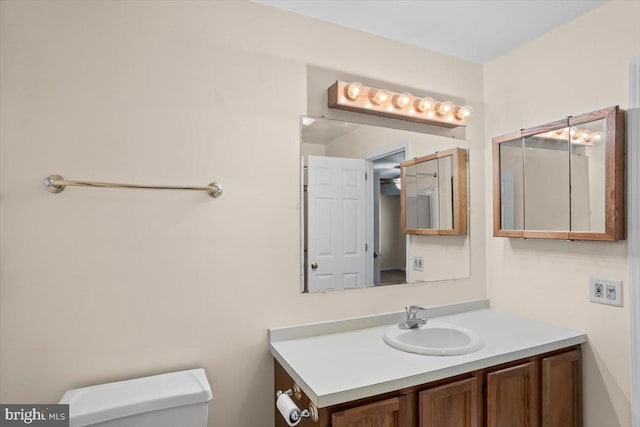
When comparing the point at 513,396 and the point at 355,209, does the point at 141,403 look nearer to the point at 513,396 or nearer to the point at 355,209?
the point at 355,209

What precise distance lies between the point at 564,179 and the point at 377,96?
1.01 metres

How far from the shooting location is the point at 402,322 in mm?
1914

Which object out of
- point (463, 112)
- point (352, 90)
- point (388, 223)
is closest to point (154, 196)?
point (352, 90)

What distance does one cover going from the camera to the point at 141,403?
1.22m

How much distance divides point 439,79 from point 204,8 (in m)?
1.34

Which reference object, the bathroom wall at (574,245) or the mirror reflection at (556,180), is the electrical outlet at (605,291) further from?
the mirror reflection at (556,180)

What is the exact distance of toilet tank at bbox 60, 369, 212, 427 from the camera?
3.87ft

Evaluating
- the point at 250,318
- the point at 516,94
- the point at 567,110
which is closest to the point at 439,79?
the point at 516,94

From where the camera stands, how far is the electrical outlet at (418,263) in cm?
202

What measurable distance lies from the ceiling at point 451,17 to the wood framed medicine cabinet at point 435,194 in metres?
0.63

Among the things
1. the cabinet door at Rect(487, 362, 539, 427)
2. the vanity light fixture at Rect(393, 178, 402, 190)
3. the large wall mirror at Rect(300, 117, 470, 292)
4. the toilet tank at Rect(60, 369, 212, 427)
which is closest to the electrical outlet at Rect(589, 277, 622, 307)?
the cabinet door at Rect(487, 362, 539, 427)

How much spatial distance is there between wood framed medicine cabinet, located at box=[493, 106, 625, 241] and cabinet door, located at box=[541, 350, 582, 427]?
23.0 inches

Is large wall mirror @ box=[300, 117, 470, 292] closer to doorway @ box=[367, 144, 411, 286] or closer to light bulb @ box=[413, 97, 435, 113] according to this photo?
doorway @ box=[367, 144, 411, 286]

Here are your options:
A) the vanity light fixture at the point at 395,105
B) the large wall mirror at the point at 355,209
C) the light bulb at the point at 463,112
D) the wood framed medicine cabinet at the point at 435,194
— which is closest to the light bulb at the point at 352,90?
the vanity light fixture at the point at 395,105
